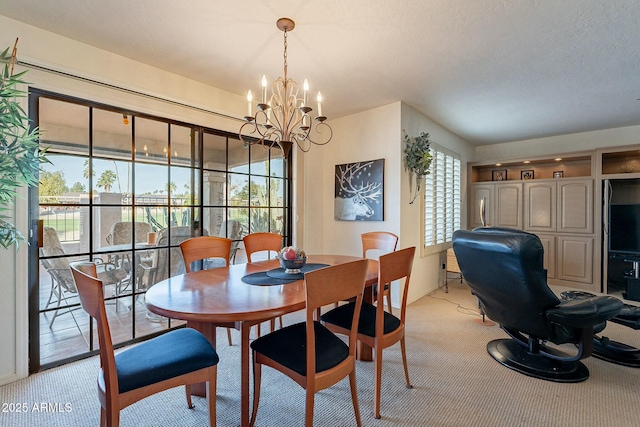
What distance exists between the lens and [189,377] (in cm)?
139

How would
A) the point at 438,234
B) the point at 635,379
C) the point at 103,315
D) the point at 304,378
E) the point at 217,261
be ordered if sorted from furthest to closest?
the point at 438,234 < the point at 217,261 < the point at 635,379 < the point at 304,378 < the point at 103,315

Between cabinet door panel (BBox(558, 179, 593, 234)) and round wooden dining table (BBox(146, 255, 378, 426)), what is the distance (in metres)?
4.25

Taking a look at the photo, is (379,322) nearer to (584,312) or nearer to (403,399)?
(403,399)

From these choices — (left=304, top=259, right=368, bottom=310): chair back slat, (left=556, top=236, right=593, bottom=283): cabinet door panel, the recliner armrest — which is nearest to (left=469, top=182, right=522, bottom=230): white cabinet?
(left=556, top=236, right=593, bottom=283): cabinet door panel

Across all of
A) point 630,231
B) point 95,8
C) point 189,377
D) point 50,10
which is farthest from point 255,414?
point 630,231

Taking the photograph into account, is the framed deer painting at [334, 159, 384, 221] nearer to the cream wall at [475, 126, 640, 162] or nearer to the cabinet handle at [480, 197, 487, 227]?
the cabinet handle at [480, 197, 487, 227]

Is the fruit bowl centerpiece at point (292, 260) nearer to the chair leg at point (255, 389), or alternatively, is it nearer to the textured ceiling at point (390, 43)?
the chair leg at point (255, 389)

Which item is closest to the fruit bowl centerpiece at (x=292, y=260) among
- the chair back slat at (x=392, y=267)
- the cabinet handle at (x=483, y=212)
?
the chair back slat at (x=392, y=267)

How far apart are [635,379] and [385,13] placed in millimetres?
3110

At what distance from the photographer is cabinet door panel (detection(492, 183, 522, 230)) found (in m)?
5.00

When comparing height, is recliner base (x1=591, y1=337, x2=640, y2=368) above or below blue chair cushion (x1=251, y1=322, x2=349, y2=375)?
below

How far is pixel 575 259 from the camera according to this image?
14.7ft

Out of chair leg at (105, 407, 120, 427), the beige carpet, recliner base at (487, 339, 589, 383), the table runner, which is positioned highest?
the table runner

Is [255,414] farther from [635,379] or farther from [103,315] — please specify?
[635,379]
